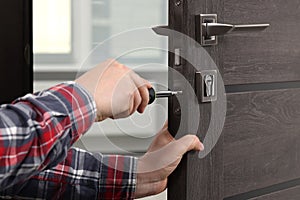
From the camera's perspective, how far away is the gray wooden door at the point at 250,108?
1.17 metres

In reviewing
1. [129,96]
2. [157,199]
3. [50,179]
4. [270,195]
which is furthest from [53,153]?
[157,199]

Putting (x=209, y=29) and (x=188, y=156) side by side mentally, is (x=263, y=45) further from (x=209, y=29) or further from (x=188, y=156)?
(x=188, y=156)

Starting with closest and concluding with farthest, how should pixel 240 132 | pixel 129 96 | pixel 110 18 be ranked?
pixel 129 96, pixel 240 132, pixel 110 18

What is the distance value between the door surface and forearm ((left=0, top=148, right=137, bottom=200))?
294mm

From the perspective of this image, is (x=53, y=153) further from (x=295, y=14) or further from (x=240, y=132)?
(x=295, y=14)

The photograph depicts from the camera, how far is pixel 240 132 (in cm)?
131

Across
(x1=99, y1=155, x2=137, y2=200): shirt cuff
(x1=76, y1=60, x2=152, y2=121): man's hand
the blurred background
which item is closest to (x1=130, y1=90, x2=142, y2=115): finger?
(x1=76, y1=60, x2=152, y2=121): man's hand

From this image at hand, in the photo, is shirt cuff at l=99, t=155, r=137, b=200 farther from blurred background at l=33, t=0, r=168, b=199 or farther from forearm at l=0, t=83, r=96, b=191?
blurred background at l=33, t=0, r=168, b=199

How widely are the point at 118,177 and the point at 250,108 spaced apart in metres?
0.35

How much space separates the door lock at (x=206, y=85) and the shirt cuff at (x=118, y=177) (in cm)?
18

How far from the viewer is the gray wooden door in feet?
3.84

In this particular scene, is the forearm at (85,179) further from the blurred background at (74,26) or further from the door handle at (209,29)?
the blurred background at (74,26)

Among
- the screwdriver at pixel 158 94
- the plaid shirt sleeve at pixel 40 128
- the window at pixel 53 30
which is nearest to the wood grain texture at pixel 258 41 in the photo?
the screwdriver at pixel 158 94

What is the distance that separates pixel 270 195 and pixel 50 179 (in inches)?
21.7
